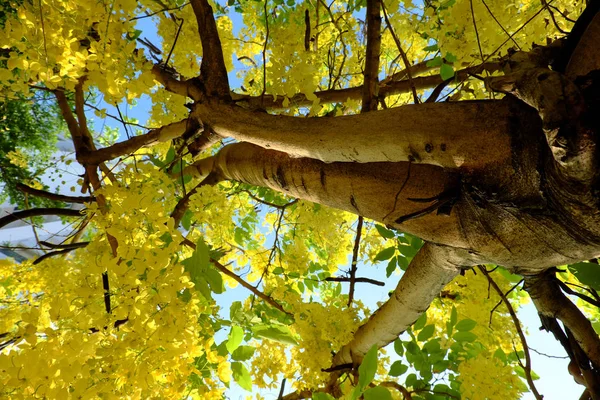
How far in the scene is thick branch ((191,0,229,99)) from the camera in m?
1.55

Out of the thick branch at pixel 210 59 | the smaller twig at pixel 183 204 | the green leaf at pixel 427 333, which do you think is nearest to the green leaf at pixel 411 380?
the green leaf at pixel 427 333

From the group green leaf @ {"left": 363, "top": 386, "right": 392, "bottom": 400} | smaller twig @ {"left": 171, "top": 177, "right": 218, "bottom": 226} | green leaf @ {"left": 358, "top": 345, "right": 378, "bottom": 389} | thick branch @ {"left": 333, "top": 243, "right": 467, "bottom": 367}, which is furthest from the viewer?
smaller twig @ {"left": 171, "top": 177, "right": 218, "bottom": 226}

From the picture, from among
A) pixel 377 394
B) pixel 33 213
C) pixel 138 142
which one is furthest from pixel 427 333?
pixel 33 213

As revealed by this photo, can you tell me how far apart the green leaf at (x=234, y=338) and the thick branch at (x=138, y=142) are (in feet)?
3.44

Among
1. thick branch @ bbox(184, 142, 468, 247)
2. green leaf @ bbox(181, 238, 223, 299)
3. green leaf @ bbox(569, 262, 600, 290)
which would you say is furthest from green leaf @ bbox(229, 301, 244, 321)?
green leaf @ bbox(569, 262, 600, 290)

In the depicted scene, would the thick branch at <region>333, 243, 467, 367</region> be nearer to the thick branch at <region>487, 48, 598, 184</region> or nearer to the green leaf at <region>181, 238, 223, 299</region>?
the thick branch at <region>487, 48, 598, 184</region>

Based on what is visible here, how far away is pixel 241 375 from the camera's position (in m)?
1.97

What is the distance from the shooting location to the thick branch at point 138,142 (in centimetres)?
209

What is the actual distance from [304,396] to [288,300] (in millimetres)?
551

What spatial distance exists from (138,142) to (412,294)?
1642mm

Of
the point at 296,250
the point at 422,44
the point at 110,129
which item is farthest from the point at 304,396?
the point at 110,129

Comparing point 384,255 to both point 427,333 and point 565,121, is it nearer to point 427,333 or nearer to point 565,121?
point 427,333

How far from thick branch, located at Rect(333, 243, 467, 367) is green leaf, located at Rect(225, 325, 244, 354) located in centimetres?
58

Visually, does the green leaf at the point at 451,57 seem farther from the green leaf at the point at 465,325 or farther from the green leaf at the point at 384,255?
the green leaf at the point at 465,325
